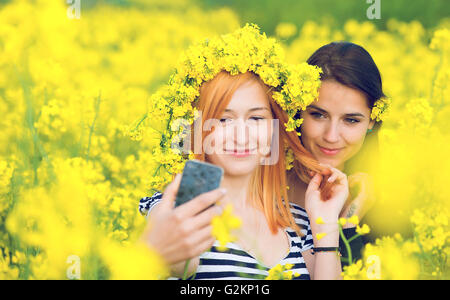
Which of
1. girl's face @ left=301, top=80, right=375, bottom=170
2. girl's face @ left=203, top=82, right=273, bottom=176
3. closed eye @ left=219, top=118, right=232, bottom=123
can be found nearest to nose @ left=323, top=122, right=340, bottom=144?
girl's face @ left=301, top=80, right=375, bottom=170

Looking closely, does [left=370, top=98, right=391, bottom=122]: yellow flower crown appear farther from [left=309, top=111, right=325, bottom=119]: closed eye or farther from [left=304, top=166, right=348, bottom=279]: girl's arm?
[left=304, top=166, right=348, bottom=279]: girl's arm

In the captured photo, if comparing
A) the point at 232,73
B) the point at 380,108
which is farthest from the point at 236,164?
the point at 380,108

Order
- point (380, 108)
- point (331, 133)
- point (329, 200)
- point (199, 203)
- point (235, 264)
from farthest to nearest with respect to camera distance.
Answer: point (380, 108) < point (331, 133) < point (329, 200) < point (235, 264) < point (199, 203)

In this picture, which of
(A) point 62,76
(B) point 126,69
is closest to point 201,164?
(A) point 62,76

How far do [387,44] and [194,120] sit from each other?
9.85 feet

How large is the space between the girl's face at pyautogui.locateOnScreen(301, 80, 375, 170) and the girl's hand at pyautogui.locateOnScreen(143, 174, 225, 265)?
660 millimetres

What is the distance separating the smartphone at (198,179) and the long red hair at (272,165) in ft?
1.01

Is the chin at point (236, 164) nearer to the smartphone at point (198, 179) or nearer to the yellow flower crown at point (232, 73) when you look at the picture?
the yellow flower crown at point (232, 73)

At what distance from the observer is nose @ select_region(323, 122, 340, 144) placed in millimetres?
1632

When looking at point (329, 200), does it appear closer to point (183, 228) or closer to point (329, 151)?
point (329, 151)

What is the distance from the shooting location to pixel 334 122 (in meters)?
1.65

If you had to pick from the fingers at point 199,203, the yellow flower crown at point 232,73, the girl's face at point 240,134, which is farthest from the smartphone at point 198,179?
the yellow flower crown at point 232,73

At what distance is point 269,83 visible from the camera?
1453mm

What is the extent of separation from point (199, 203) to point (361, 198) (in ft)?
2.58
